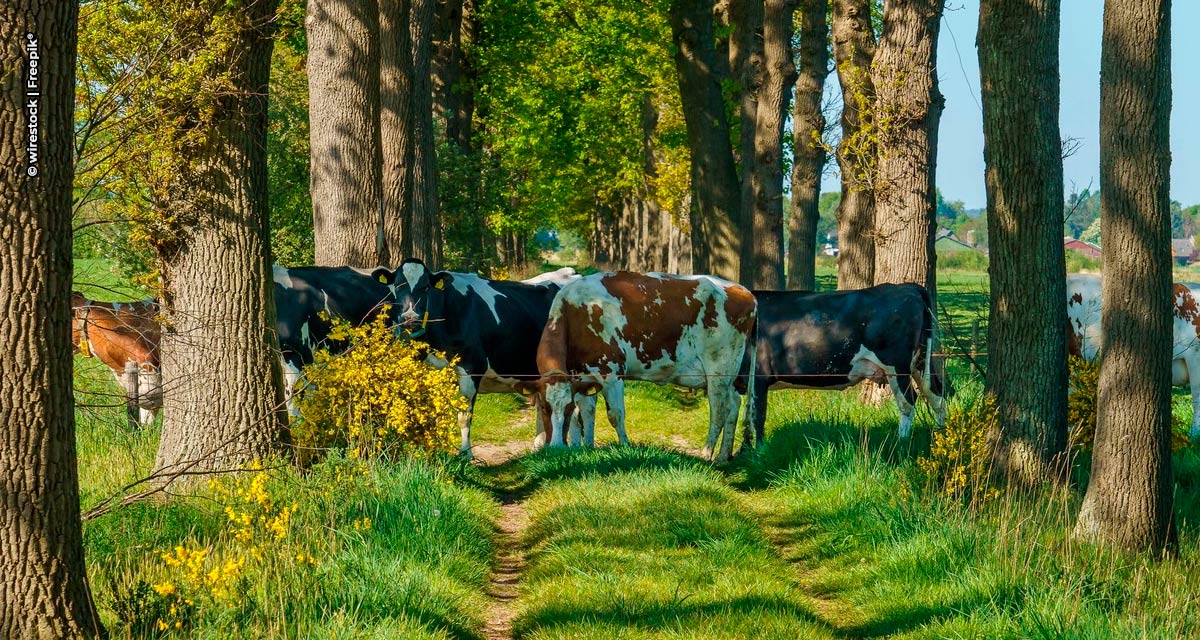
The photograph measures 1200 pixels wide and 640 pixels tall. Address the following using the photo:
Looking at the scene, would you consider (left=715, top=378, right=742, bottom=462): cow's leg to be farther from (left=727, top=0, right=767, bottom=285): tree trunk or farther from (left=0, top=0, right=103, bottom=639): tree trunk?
(left=0, top=0, right=103, bottom=639): tree trunk

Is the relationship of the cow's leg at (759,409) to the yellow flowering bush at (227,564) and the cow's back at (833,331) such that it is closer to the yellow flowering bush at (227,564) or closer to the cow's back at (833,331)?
the cow's back at (833,331)

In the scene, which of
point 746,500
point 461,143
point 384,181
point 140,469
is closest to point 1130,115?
point 746,500

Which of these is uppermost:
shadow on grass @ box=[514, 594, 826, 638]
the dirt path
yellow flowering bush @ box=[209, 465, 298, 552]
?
yellow flowering bush @ box=[209, 465, 298, 552]

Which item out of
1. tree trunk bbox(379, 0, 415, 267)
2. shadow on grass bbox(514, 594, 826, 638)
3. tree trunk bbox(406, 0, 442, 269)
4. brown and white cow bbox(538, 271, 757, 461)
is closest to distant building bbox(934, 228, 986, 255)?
brown and white cow bbox(538, 271, 757, 461)

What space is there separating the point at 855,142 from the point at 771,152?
3681 mm

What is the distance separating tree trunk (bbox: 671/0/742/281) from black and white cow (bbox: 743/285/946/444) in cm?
730

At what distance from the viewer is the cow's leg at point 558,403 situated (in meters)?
14.1

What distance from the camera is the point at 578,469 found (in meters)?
11.6

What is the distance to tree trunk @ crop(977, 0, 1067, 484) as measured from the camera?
10312 millimetres

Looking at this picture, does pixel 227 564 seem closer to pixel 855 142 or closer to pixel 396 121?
pixel 396 121

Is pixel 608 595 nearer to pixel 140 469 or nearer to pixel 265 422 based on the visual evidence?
pixel 265 422

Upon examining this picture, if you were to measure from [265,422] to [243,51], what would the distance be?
2.89m

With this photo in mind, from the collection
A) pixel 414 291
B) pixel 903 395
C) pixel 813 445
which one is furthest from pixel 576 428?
pixel 903 395

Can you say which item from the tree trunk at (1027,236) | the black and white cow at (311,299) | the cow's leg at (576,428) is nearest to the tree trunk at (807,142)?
the cow's leg at (576,428)
